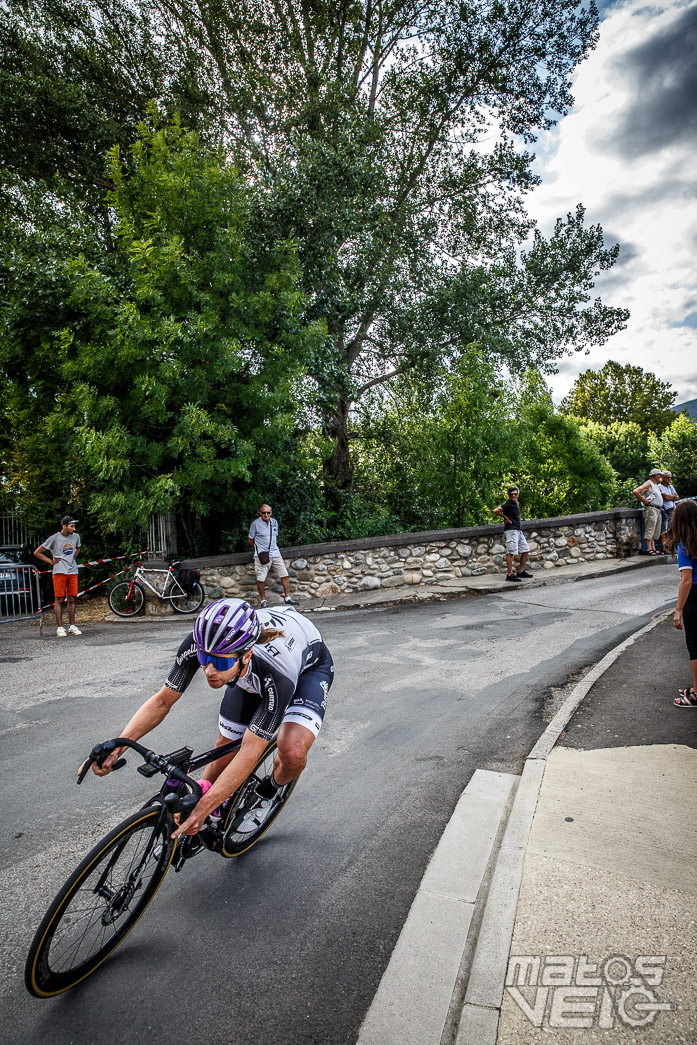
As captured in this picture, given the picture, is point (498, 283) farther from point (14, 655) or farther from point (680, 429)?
point (680, 429)

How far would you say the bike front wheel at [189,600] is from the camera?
11.8 metres

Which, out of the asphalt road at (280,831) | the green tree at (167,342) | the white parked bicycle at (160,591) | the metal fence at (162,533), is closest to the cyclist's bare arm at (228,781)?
the asphalt road at (280,831)

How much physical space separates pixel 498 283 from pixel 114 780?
51.1 feet

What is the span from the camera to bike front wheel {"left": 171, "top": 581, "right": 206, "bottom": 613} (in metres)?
11.8

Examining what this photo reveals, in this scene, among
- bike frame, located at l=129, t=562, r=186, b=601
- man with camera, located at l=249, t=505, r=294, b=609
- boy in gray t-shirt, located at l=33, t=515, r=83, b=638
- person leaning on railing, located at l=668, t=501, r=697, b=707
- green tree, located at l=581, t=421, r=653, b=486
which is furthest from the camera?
green tree, located at l=581, t=421, r=653, b=486

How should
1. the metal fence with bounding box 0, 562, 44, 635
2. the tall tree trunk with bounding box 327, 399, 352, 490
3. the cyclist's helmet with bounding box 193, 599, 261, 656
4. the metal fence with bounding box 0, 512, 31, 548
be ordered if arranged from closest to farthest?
the cyclist's helmet with bounding box 193, 599, 261, 656
the metal fence with bounding box 0, 562, 44, 635
the metal fence with bounding box 0, 512, 31, 548
the tall tree trunk with bounding box 327, 399, 352, 490

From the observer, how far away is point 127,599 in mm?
12016

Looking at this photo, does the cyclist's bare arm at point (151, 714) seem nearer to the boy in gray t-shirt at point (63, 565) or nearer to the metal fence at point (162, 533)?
the boy in gray t-shirt at point (63, 565)

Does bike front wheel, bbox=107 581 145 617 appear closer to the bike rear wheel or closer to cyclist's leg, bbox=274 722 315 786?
the bike rear wheel

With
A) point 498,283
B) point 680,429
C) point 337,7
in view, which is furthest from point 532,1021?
point 680,429

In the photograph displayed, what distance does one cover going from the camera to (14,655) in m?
8.78

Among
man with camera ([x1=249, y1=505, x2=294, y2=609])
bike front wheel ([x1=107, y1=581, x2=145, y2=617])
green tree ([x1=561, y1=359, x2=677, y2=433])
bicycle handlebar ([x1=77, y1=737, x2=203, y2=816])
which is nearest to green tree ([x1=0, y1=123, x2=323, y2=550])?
man with camera ([x1=249, y1=505, x2=294, y2=609])

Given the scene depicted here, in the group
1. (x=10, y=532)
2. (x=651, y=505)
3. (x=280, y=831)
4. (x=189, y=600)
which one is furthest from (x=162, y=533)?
(x=651, y=505)

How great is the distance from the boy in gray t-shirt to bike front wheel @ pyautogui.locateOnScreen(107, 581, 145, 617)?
4.90 ft
